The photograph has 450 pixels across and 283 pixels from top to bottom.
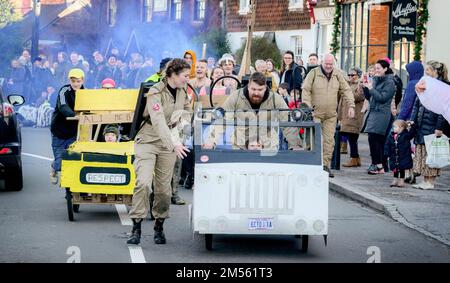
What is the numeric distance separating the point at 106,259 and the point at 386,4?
68.3ft

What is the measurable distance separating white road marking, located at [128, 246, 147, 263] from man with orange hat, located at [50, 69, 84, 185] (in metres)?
4.11

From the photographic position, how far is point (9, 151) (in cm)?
1584

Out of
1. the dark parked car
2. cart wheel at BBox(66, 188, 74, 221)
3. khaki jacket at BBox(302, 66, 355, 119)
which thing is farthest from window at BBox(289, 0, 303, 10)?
cart wheel at BBox(66, 188, 74, 221)

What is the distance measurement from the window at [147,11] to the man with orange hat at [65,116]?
127ft

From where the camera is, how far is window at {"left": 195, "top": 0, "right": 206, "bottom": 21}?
50.7 metres

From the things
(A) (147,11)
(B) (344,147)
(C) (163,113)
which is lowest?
(B) (344,147)

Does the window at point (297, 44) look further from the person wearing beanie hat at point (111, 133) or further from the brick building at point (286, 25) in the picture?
the person wearing beanie hat at point (111, 133)

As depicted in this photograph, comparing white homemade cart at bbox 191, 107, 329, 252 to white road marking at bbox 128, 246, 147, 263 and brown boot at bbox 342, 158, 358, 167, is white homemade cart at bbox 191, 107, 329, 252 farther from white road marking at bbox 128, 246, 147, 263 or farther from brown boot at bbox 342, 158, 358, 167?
brown boot at bbox 342, 158, 358, 167

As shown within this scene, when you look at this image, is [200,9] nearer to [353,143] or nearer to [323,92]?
[353,143]

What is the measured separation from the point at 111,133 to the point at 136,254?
3540 mm

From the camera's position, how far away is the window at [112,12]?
5784 cm

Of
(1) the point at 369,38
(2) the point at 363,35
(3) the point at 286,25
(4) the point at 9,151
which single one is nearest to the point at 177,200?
(4) the point at 9,151

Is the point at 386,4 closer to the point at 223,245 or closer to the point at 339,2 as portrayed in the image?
the point at 339,2
